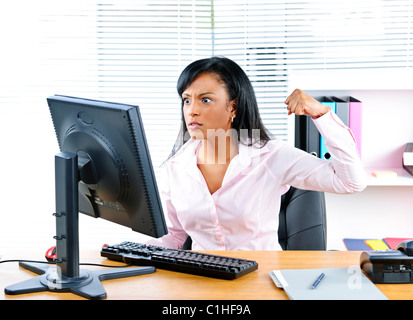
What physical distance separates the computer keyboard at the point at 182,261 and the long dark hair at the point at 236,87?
0.62m

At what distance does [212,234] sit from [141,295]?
2.27ft

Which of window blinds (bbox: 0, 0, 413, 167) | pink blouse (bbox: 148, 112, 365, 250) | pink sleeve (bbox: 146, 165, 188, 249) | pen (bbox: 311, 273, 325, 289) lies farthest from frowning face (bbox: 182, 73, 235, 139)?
window blinds (bbox: 0, 0, 413, 167)

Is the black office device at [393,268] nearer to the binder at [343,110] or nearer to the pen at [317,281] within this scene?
the pen at [317,281]

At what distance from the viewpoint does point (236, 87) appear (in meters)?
2.07

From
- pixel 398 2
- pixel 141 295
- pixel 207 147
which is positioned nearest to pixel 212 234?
pixel 207 147

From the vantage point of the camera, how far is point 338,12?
10.5 feet

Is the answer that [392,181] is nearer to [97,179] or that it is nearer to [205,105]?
[205,105]

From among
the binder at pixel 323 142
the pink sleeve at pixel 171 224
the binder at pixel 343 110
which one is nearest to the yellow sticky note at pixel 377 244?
the binder at pixel 323 142

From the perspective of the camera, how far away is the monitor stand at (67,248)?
1369 mm

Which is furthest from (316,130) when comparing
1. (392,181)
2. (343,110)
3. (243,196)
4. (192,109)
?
(192,109)

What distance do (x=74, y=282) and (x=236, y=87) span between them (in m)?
0.98

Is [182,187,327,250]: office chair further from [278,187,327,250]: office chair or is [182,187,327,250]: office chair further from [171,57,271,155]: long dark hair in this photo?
[171,57,271,155]: long dark hair

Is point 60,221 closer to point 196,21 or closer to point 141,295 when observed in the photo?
point 141,295

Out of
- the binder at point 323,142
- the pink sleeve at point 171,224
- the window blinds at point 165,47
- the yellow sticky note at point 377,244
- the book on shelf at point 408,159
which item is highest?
the window blinds at point 165,47
